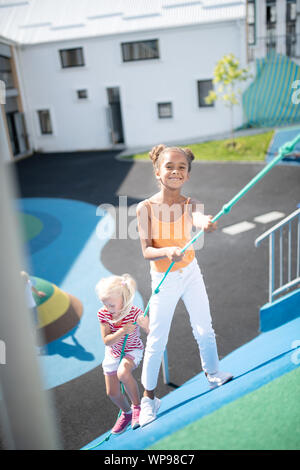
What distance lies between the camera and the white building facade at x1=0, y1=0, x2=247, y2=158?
1848 centimetres

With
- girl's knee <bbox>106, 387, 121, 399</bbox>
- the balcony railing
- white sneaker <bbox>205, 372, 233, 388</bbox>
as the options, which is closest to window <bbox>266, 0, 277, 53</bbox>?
the balcony railing

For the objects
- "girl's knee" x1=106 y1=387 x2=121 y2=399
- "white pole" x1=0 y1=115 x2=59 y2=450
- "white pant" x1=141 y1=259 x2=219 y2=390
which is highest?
"white pole" x1=0 y1=115 x2=59 y2=450

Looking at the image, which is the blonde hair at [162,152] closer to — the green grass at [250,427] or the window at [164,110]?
the green grass at [250,427]

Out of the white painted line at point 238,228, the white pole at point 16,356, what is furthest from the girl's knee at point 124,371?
the white painted line at point 238,228

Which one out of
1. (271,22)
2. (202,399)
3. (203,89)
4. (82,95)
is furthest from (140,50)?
(202,399)

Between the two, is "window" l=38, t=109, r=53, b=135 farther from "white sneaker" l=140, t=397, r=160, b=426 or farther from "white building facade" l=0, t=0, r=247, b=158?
"white sneaker" l=140, t=397, r=160, b=426

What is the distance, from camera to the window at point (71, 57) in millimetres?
20328

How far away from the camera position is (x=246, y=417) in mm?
1895

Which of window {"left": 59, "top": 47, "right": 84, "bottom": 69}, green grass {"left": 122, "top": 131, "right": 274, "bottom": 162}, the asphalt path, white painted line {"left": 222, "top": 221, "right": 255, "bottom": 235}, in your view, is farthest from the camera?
window {"left": 59, "top": 47, "right": 84, "bottom": 69}

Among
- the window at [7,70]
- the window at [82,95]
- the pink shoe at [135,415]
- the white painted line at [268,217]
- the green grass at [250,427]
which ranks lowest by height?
the white painted line at [268,217]

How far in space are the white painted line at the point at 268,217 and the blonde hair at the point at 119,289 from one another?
662 cm

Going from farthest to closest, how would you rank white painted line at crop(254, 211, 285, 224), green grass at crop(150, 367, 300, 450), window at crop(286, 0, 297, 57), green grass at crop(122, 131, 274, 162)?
window at crop(286, 0, 297, 57)
green grass at crop(122, 131, 274, 162)
white painted line at crop(254, 211, 285, 224)
green grass at crop(150, 367, 300, 450)

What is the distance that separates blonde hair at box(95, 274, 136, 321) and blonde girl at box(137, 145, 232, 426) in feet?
0.67

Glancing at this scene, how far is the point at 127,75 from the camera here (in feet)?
65.5
